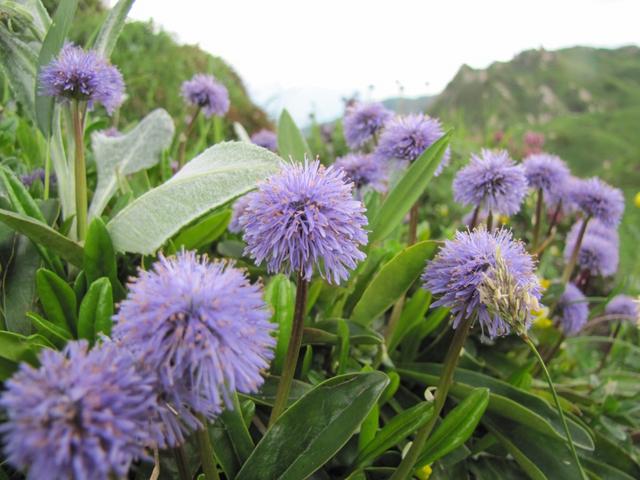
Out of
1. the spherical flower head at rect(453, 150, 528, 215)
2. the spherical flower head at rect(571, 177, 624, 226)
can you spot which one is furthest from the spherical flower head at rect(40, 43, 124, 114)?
the spherical flower head at rect(571, 177, 624, 226)

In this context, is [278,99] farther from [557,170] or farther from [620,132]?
[620,132]

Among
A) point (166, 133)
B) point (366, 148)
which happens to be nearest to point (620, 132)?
point (366, 148)

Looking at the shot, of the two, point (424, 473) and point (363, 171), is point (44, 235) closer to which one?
point (363, 171)

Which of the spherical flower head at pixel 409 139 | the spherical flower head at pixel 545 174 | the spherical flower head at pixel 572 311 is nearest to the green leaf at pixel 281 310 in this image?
Answer: the spherical flower head at pixel 409 139

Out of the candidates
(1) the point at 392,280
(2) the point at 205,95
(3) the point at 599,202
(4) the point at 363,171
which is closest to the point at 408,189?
(1) the point at 392,280

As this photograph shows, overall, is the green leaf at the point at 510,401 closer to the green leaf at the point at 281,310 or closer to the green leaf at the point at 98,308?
the green leaf at the point at 281,310
